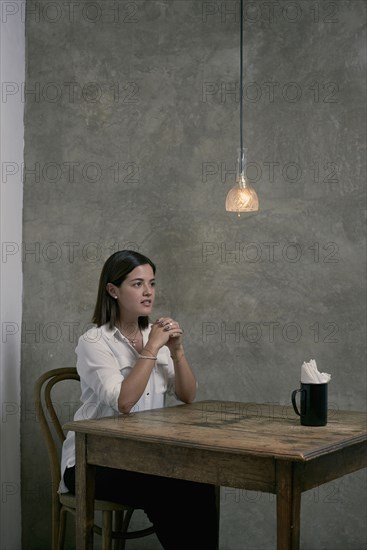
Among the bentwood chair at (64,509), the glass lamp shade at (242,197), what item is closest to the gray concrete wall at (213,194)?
the glass lamp shade at (242,197)

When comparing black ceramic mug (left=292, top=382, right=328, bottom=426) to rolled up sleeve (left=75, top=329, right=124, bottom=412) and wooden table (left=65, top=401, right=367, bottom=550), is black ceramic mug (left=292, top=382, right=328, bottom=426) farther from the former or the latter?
rolled up sleeve (left=75, top=329, right=124, bottom=412)

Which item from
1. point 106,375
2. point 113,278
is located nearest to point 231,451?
point 106,375

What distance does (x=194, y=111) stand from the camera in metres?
3.92

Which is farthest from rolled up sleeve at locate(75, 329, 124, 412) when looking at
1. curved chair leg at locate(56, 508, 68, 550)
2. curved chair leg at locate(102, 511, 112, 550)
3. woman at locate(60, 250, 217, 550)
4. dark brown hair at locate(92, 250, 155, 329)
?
curved chair leg at locate(56, 508, 68, 550)

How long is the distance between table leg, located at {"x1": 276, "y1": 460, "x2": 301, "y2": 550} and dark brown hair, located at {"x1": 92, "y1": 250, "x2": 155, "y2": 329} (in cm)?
118

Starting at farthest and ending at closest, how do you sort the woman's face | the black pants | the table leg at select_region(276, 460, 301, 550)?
1. the woman's face
2. the black pants
3. the table leg at select_region(276, 460, 301, 550)

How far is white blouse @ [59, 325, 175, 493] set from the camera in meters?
2.91

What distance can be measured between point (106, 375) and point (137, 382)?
0.47 feet

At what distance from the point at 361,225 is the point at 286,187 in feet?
1.36

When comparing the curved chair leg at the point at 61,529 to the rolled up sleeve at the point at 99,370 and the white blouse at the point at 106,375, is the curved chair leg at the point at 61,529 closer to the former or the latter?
the white blouse at the point at 106,375

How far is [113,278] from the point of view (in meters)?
3.18

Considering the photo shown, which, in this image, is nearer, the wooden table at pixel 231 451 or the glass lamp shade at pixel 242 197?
the wooden table at pixel 231 451

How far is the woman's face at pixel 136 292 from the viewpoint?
315 centimetres

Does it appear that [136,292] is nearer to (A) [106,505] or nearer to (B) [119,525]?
(A) [106,505]
